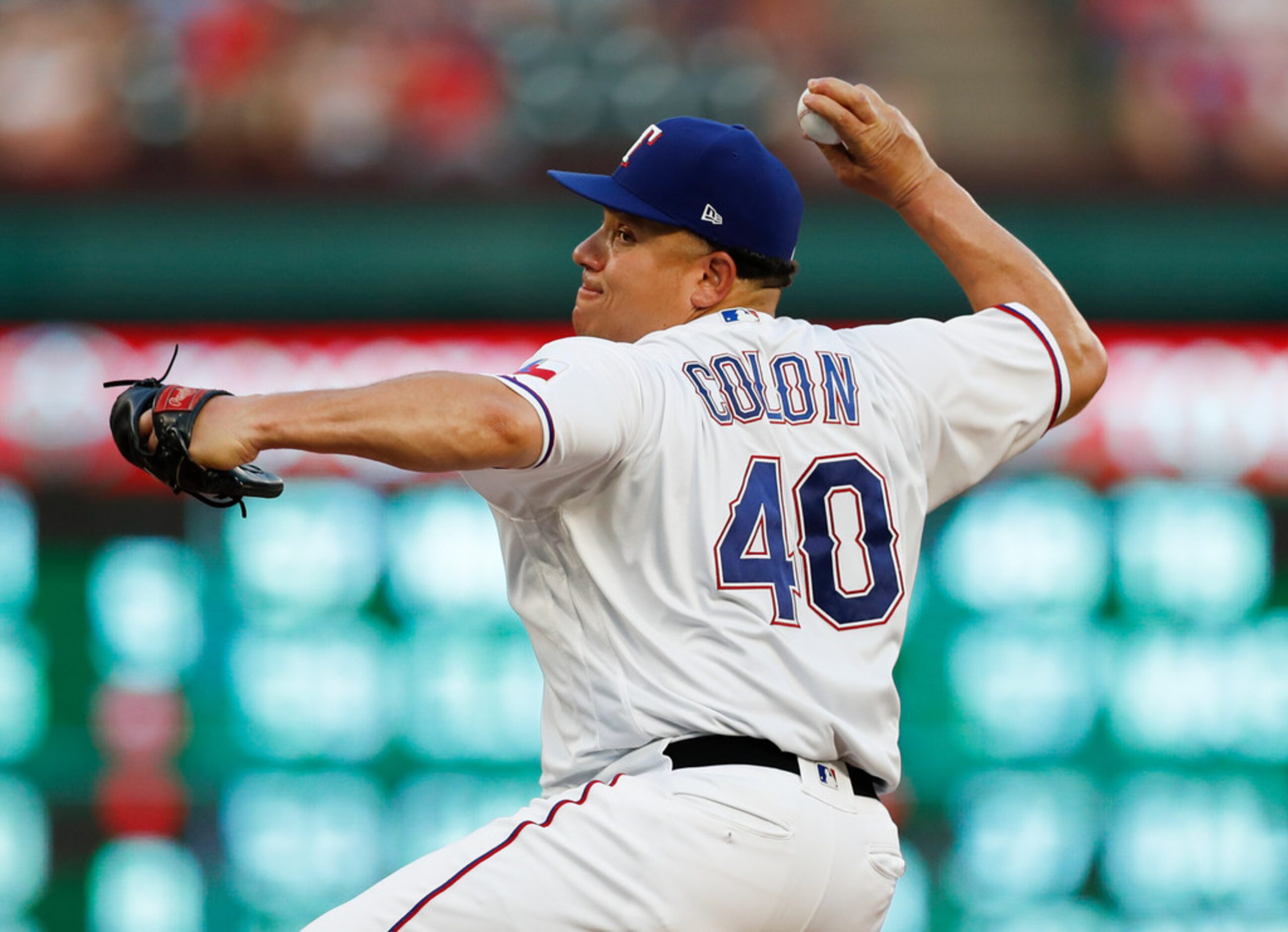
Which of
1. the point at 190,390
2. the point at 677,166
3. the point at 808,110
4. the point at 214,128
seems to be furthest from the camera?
the point at 214,128

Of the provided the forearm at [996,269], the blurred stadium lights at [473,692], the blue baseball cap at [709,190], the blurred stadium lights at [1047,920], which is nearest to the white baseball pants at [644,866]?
the blue baseball cap at [709,190]

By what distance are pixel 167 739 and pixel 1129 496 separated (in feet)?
12.8

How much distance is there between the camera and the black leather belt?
2.48 m

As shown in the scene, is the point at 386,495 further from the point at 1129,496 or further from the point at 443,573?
the point at 1129,496

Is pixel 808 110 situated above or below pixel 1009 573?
above

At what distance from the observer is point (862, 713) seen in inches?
103

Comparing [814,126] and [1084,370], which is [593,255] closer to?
[814,126]

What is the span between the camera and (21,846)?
24.3ft

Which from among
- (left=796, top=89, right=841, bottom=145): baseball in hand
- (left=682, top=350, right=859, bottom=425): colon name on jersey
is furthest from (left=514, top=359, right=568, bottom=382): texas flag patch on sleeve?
(left=796, top=89, right=841, bottom=145): baseball in hand

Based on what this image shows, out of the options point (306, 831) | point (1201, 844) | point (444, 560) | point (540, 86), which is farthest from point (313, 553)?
point (1201, 844)

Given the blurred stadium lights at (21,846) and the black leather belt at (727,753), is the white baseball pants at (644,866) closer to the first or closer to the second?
the black leather belt at (727,753)

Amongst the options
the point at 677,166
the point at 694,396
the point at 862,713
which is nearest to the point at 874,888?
the point at 862,713

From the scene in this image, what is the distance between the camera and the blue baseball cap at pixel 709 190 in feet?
9.37

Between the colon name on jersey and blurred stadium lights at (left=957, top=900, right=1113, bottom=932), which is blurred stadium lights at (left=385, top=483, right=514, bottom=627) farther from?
the colon name on jersey
